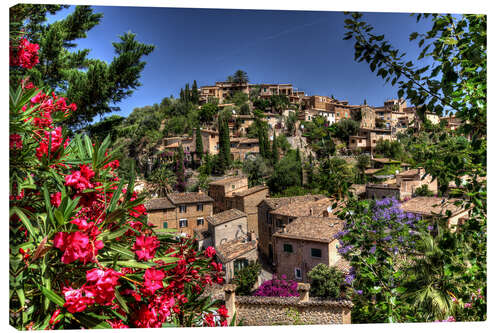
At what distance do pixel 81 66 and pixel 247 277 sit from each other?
247 cm

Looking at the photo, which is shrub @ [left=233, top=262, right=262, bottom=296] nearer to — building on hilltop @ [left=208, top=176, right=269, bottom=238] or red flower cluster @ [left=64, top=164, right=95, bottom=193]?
building on hilltop @ [left=208, top=176, right=269, bottom=238]

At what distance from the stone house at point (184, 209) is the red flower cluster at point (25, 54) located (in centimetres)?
128

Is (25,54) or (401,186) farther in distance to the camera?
(401,186)

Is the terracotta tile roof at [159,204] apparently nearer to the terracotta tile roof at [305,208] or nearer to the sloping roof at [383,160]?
the terracotta tile roof at [305,208]

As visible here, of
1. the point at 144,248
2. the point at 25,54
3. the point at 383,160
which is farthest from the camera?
the point at 383,160

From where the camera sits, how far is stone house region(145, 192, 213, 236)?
2.75 m

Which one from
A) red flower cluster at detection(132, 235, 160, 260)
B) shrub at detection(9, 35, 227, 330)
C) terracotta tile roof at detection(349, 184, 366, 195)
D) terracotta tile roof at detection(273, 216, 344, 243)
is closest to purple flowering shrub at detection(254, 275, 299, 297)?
terracotta tile roof at detection(273, 216, 344, 243)

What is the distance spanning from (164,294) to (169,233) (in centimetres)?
39

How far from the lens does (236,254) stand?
3766mm

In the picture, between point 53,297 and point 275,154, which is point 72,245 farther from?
point 275,154

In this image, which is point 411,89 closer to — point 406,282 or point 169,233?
point 406,282

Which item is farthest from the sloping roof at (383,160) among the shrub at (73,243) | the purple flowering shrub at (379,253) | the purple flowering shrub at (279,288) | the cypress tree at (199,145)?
the cypress tree at (199,145)

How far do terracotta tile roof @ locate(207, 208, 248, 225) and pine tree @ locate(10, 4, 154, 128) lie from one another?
143cm

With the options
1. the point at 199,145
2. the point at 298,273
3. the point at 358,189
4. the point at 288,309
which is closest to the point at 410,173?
the point at 358,189
